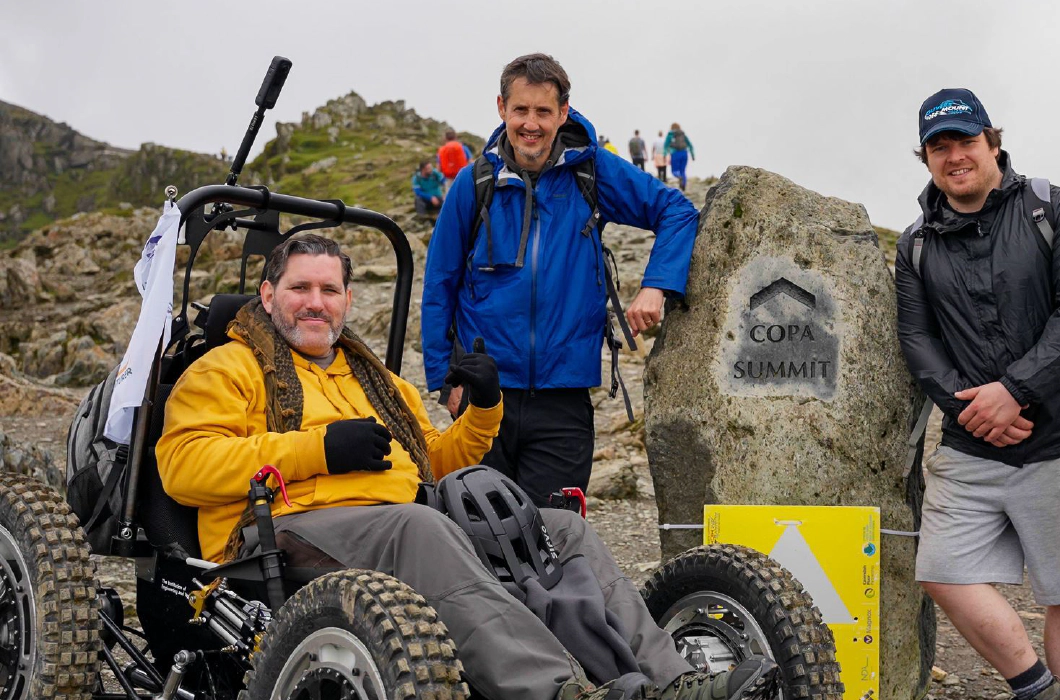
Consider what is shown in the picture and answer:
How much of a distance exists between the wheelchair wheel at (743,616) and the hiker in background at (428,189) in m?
22.9

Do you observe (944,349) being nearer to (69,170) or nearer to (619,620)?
(619,620)

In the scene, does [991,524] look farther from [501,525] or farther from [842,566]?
[501,525]

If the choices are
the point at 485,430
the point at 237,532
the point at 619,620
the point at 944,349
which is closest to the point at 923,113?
the point at 944,349

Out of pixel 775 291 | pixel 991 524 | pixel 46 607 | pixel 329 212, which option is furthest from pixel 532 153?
pixel 46 607

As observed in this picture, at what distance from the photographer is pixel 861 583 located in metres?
5.15

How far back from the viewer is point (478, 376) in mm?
3852

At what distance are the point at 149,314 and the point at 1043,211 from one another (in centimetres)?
347

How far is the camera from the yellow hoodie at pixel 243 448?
11.5 ft

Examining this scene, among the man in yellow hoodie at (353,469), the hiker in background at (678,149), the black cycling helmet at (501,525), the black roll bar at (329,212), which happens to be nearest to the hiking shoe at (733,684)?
the man in yellow hoodie at (353,469)

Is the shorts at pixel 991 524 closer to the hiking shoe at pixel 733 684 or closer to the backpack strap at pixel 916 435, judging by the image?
the backpack strap at pixel 916 435

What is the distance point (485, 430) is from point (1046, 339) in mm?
2243

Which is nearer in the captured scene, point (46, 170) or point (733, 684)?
point (733, 684)

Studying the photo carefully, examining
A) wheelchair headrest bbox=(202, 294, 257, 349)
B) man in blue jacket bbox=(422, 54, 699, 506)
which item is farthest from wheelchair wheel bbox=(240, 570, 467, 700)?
man in blue jacket bbox=(422, 54, 699, 506)

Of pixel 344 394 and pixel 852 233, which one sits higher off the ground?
pixel 852 233
